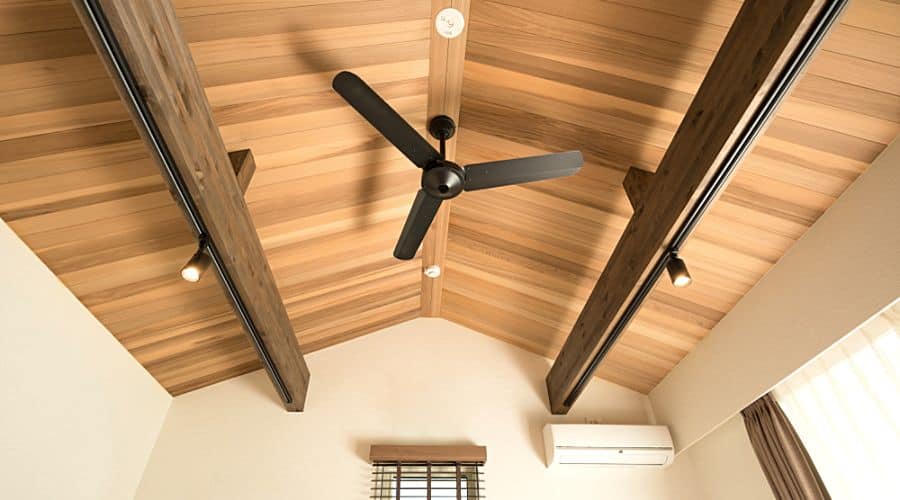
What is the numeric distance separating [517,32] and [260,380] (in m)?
2.80

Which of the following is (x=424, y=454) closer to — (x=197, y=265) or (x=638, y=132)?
(x=197, y=265)

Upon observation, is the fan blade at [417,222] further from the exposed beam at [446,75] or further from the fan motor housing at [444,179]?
the exposed beam at [446,75]

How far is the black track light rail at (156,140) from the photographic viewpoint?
1.25 meters

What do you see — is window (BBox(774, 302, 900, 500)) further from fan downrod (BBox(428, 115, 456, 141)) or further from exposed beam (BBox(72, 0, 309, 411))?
exposed beam (BBox(72, 0, 309, 411))

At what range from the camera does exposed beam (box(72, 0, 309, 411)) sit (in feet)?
4.24

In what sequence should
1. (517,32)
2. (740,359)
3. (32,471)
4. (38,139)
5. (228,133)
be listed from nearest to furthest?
(38,139) < (517,32) < (228,133) < (32,471) < (740,359)

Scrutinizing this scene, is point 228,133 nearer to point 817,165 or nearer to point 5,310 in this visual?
point 5,310

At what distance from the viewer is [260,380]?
3.53 m

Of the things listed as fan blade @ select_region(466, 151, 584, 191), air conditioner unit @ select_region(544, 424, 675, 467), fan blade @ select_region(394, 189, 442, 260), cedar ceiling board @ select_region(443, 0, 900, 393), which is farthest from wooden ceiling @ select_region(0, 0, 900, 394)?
air conditioner unit @ select_region(544, 424, 675, 467)

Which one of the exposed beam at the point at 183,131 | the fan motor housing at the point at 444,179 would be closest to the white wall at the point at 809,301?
the fan motor housing at the point at 444,179

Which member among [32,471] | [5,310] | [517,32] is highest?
[517,32]

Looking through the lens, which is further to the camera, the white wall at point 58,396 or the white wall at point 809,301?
the white wall at point 58,396

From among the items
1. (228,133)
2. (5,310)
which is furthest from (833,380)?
(5,310)

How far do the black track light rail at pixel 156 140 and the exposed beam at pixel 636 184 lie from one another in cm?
172
